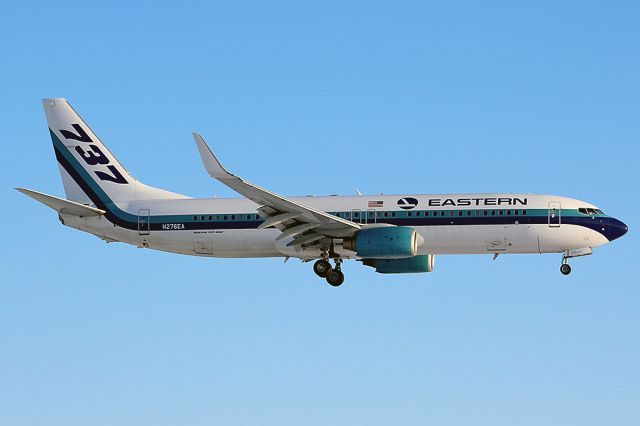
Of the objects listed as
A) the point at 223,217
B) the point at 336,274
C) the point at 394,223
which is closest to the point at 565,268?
the point at 394,223

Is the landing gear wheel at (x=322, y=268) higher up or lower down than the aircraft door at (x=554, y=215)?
lower down

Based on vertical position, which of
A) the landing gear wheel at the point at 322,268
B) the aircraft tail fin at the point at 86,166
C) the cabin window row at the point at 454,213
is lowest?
the landing gear wheel at the point at 322,268

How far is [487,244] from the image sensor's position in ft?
198

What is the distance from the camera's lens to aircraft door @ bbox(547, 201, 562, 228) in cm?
6012

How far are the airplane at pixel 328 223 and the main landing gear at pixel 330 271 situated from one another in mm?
51

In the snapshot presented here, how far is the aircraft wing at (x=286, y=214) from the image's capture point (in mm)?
54875

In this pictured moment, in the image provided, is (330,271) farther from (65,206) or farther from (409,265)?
(65,206)

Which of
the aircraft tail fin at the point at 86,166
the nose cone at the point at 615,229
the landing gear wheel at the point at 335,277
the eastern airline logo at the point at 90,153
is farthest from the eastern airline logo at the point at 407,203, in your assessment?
the eastern airline logo at the point at 90,153

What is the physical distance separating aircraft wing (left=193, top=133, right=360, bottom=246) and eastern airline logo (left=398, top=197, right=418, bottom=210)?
8.33 ft

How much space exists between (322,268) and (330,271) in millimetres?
465

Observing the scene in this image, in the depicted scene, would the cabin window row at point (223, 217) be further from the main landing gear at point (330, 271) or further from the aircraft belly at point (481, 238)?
the aircraft belly at point (481, 238)

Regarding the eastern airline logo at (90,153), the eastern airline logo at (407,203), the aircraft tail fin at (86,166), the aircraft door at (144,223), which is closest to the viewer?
the eastern airline logo at (407,203)

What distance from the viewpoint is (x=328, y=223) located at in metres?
60.0

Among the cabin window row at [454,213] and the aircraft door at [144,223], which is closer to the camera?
the cabin window row at [454,213]
